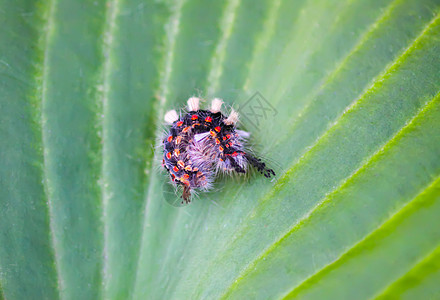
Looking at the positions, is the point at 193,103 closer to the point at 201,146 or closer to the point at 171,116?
the point at 171,116

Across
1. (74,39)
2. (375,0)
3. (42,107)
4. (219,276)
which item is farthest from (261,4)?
(219,276)

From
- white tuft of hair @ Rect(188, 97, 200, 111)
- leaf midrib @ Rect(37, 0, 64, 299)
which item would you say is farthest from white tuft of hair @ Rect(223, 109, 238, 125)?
leaf midrib @ Rect(37, 0, 64, 299)

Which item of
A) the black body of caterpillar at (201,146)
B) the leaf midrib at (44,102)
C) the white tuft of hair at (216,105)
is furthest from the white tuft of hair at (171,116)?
the leaf midrib at (44,102)

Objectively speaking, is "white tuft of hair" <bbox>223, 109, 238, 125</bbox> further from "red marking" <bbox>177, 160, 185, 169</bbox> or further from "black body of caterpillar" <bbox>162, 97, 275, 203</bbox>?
Result: "red marking" <bbox>177, 160, 185, 169</bbox>

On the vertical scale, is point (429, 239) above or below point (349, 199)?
below

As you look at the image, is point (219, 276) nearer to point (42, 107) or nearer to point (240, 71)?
point (240, 71)

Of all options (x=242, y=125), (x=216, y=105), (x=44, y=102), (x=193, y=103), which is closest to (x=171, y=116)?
(x=193, y=103)
